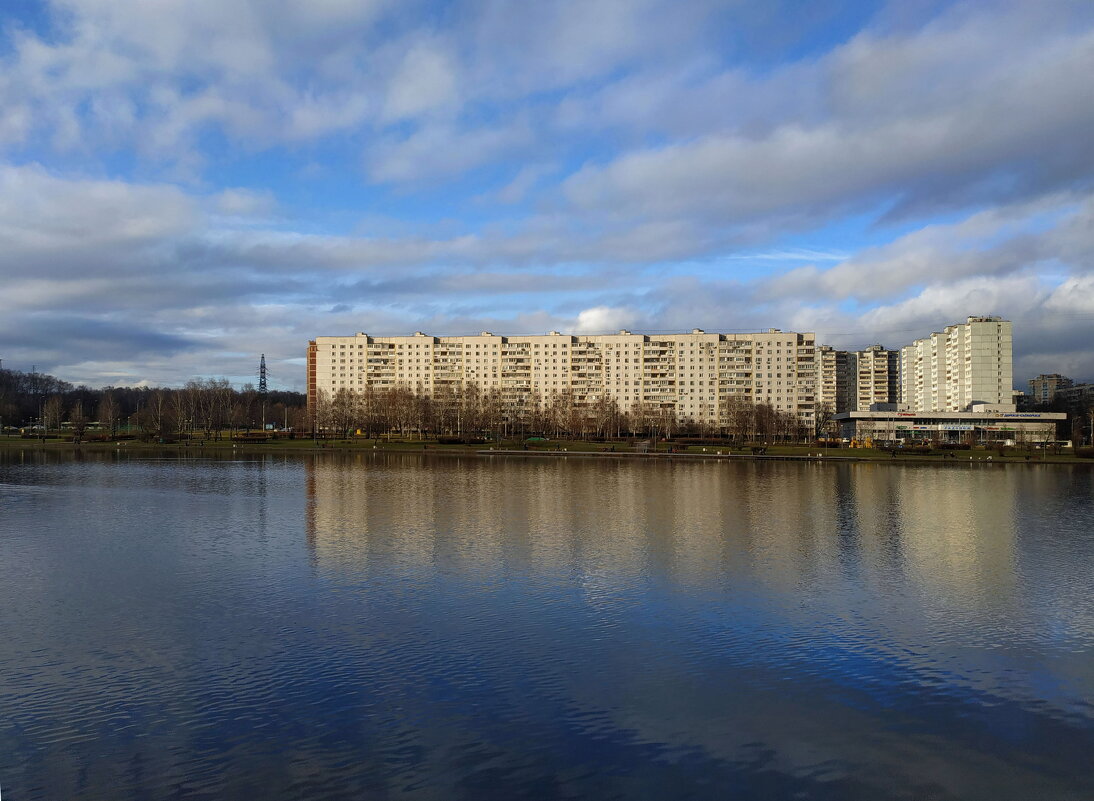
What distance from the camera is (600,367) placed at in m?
146

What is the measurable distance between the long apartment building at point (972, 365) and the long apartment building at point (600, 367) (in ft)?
101

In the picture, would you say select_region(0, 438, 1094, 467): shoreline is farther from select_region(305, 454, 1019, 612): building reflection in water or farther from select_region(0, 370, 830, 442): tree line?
select_region(305, 454, 1019, 612): building reflection in water

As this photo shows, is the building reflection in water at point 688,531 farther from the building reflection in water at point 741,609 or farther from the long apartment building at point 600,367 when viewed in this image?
the long apartment building at point 600,367

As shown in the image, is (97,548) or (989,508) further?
(989,508)

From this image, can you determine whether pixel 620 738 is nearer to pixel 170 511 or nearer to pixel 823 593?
pixel 823 593

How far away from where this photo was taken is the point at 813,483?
1678 inches

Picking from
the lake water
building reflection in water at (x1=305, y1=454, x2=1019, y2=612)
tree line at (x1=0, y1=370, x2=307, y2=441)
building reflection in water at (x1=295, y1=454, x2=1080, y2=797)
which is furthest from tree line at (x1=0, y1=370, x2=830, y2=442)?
the lake water

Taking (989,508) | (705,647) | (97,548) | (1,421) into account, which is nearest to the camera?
(705,647)

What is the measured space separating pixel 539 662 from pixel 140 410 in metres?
134

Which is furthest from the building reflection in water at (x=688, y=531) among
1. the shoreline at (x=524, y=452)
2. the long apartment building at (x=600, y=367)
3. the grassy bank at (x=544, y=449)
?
the long apartment building at (x=600, y=367)

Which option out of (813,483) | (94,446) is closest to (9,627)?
(813,483)

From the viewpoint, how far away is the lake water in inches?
313

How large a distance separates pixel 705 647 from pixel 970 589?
299 inches

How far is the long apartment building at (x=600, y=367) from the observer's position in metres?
139
